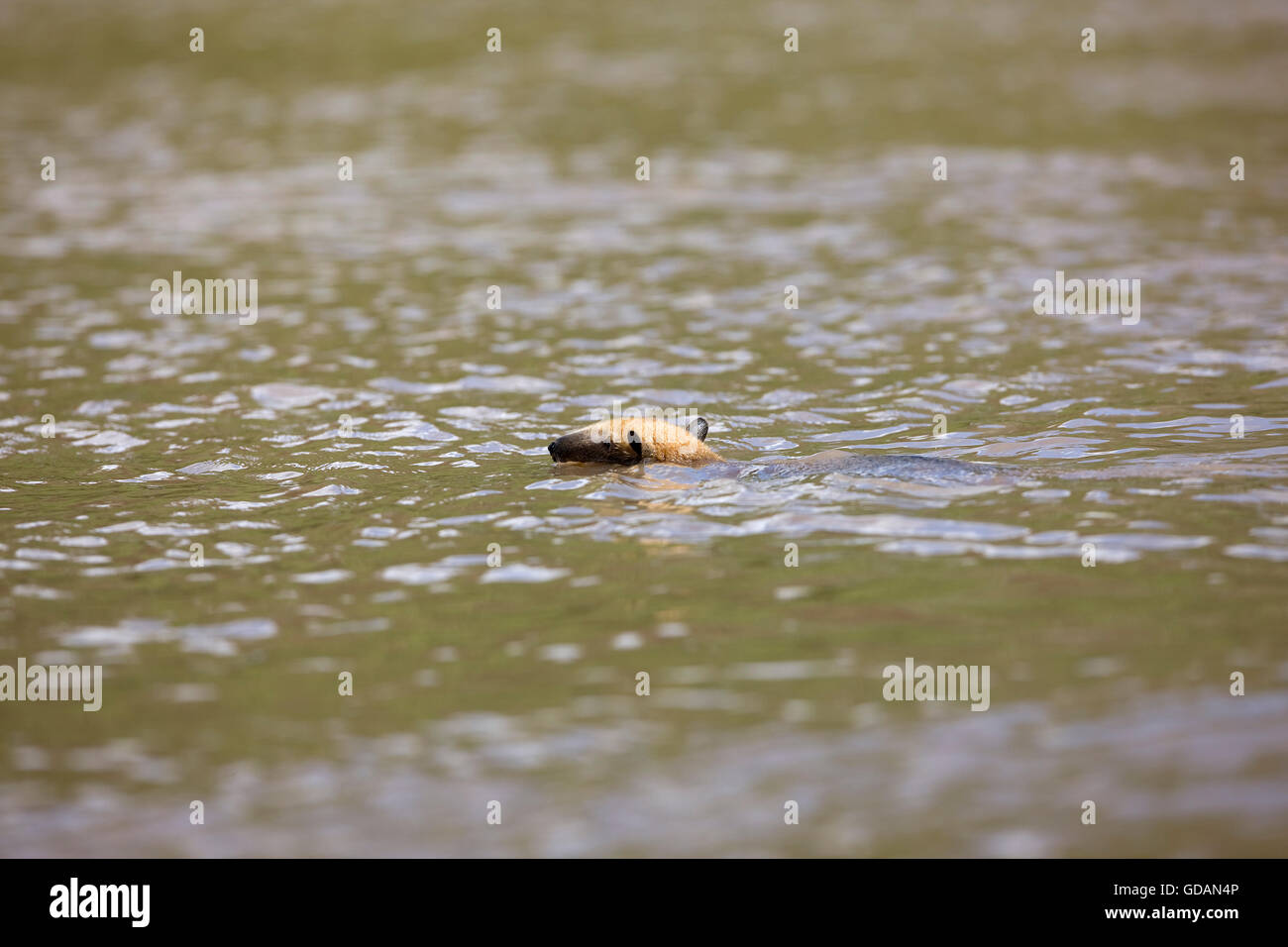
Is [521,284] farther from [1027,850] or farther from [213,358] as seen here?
[1027,850]

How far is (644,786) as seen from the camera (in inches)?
276

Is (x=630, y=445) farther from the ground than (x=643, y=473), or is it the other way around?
(x=630, y=445)

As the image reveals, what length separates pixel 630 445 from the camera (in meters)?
11.5

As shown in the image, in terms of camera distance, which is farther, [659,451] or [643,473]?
[659,451]

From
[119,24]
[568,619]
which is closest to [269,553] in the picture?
[568,619]

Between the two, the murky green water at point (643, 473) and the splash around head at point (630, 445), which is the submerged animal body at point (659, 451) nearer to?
the splash around head at point (630, 445)

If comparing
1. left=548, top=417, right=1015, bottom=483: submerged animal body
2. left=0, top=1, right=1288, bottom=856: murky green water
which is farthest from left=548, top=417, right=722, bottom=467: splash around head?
left=0, top=1, right=1288, bottom=856: murky green water

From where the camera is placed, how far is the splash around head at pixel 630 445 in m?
11.5

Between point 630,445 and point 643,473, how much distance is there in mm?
260

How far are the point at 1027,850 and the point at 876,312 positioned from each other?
11.6 metres

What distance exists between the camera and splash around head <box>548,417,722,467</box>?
11.5 metres

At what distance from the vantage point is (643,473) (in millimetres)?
11391

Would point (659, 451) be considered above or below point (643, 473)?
above

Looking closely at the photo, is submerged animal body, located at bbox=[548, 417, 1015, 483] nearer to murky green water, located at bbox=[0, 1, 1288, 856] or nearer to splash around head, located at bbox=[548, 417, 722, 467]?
splash around head, located at bbox=[548, 417, 722, 467]
